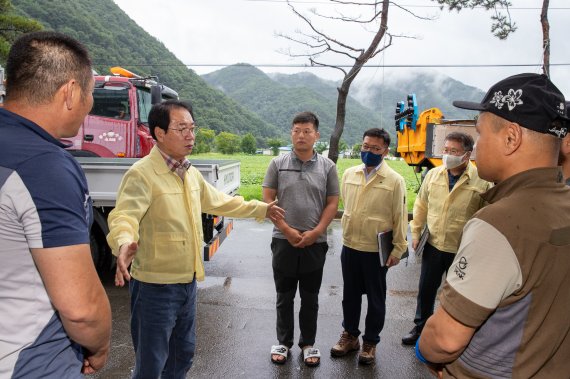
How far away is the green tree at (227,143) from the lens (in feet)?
162

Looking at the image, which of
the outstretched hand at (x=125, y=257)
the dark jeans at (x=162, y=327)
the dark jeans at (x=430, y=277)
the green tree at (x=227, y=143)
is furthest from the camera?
the green tree at (x=227, y=143)

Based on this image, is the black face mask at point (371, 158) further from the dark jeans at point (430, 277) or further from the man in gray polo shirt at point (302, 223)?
the dark jeans at point (430, 277)

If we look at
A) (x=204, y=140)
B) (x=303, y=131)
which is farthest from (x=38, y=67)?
(x=204, y=140)

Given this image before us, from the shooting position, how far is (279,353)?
326cm

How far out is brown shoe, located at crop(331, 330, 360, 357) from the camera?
3.38 meters

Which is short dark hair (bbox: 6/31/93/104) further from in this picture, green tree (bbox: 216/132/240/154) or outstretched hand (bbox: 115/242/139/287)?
green tree (bbox: 216/132/240/154)

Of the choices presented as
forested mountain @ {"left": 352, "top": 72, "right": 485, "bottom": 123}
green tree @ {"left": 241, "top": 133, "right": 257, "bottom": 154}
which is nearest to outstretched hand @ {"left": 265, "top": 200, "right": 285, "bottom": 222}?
green tree @ {"left": 241, "top": 133, "right": 257, "bottom": 154}

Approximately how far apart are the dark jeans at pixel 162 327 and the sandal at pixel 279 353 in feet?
3.16

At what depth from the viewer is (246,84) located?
332 ft

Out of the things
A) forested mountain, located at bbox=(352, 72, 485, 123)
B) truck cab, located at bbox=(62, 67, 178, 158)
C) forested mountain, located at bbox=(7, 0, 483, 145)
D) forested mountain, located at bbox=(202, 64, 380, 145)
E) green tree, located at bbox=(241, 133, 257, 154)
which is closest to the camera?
truck cab, located at bbox=(62, 67, 178, 158)

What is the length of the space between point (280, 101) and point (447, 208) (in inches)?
3347

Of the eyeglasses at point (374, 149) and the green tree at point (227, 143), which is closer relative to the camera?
the eyeglasses at point (374, 149)

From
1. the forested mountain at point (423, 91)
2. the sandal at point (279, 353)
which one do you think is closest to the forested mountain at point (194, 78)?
the sandal at point (279, 353)

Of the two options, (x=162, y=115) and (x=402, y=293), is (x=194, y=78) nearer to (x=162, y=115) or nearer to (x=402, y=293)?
(x=402, y=293)
